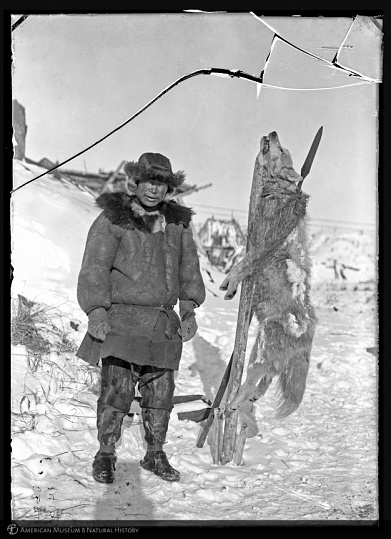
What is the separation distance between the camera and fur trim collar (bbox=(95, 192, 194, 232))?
11.4ft

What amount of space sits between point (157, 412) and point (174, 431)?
17.9 inches

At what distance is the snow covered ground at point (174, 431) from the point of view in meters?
3.58

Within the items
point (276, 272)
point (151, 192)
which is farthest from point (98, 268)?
point (276, 272)

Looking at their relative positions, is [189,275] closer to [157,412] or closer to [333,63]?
[157,412]

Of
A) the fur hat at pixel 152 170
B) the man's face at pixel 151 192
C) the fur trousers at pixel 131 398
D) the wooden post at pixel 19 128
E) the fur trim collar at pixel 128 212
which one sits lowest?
the fur trousers at pixel 131 398

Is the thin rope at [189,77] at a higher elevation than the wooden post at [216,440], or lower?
higher

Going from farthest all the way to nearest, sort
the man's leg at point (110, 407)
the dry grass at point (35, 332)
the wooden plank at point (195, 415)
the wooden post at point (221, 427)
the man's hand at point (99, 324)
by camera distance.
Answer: the wooden plank at point (195, 415) → the dry grass at point (35, 332) → the wooden post at point (221, 427) → the man's leg at point (110, 407) → the man's hand at point (99, 324)

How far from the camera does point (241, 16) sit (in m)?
3.74

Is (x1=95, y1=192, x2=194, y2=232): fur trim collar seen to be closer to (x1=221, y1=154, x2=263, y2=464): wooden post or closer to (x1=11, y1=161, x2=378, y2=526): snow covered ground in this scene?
(x1=221, y1=154, x2=263, y2=464): wooden post

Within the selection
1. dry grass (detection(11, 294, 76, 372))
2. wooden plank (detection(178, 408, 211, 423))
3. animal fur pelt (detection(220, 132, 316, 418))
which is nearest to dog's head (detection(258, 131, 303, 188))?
animal fur pelt (detection(220, 132, 316, 418))

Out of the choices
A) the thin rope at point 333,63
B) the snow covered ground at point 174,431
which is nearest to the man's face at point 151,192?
the snow covered ground at point 174,431

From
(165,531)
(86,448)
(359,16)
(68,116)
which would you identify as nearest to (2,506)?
(86,448)

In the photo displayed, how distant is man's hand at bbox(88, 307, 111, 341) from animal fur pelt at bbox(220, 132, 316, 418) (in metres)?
0.68

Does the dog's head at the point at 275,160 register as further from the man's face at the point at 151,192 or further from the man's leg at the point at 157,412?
the man's leg at the point at 157,412
